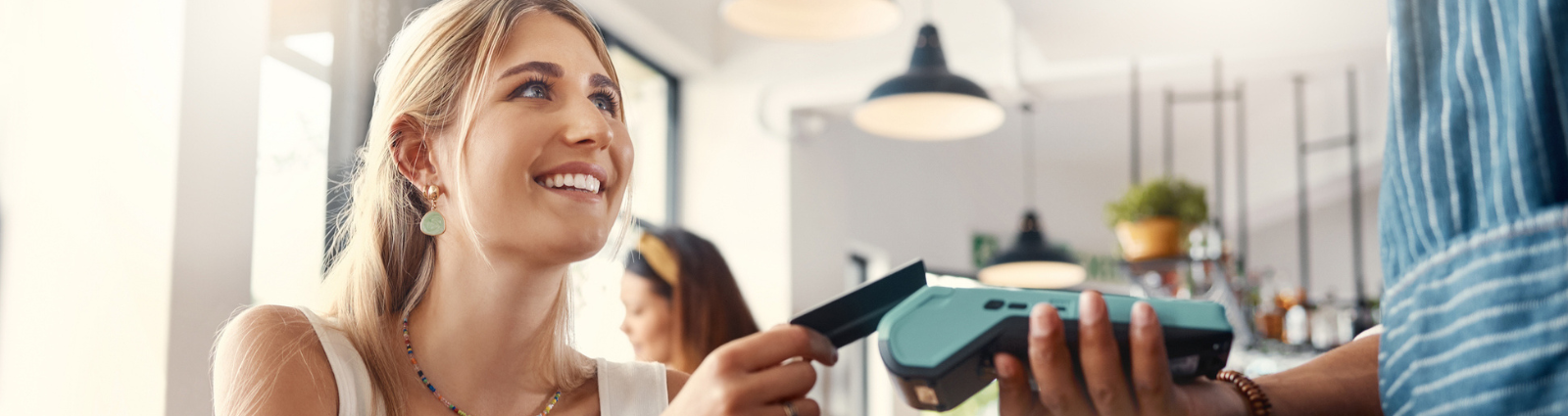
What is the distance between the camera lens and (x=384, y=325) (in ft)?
3.41

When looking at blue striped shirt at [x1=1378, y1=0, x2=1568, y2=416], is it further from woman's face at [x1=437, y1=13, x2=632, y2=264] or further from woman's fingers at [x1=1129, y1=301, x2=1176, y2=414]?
woman's face at [x1=437, y1=13, x2=632, y2=264]

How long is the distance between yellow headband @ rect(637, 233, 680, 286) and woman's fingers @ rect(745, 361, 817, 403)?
1.69 m

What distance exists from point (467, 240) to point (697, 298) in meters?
1.34

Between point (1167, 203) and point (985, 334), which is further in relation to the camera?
point (1167, 203)

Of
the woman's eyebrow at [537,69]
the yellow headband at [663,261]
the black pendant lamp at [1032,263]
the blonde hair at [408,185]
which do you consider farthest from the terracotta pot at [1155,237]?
the woman's eyebrow at [537,69]

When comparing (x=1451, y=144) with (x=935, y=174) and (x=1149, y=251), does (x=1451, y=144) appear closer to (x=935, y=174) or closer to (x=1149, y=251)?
(x=1149, y=251)

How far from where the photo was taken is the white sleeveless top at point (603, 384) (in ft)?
3.14

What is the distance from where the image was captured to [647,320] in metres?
2.28

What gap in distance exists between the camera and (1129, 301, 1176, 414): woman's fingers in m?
0.57

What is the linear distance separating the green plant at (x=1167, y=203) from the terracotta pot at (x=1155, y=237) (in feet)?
0.11

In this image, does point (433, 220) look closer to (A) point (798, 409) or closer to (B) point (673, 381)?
(B) point (673, 381)

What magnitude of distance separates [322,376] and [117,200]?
76 cm

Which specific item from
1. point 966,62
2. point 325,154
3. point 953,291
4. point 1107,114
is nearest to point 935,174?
point 1107,114

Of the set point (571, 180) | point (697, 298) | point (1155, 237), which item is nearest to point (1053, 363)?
point (571, 180)
